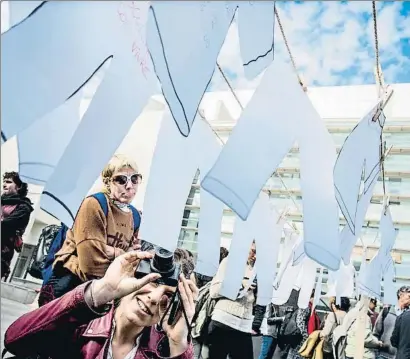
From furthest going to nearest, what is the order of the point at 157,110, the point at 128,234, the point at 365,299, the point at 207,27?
1. the point at 365,299
2. the point at 157,110
3. the point at 128,234
4. the point at 207,27

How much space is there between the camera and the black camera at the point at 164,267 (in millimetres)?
897

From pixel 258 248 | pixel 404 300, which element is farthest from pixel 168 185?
→ pixel 404 300

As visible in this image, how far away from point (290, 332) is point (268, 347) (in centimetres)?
19

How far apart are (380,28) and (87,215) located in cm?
84

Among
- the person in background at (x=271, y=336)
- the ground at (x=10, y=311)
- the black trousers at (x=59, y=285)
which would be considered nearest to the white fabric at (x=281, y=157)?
the black trousers at (x=59, y=285)

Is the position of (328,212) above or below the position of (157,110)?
below

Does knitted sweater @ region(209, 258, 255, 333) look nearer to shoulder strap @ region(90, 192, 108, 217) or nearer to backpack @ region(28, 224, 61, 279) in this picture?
backpack @ region(28, 224, 61, 279)

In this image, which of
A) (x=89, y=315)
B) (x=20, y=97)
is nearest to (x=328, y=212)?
(x=89, y=315)

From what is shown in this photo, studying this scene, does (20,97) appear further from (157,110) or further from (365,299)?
(365,299)

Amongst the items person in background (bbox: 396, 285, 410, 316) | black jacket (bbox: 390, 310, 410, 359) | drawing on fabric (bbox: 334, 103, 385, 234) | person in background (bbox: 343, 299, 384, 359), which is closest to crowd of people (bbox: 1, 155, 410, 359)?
drawing on fabric (bbox: 334, 103, 385, 234)

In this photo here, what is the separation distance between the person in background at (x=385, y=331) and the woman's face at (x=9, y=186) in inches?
97.2

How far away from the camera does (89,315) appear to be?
2.67 ft

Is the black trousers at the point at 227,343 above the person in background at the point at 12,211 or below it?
below

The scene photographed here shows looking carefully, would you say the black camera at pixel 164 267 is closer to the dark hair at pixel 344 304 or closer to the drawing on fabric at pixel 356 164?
the drawing on fabric at pixel 356 164
